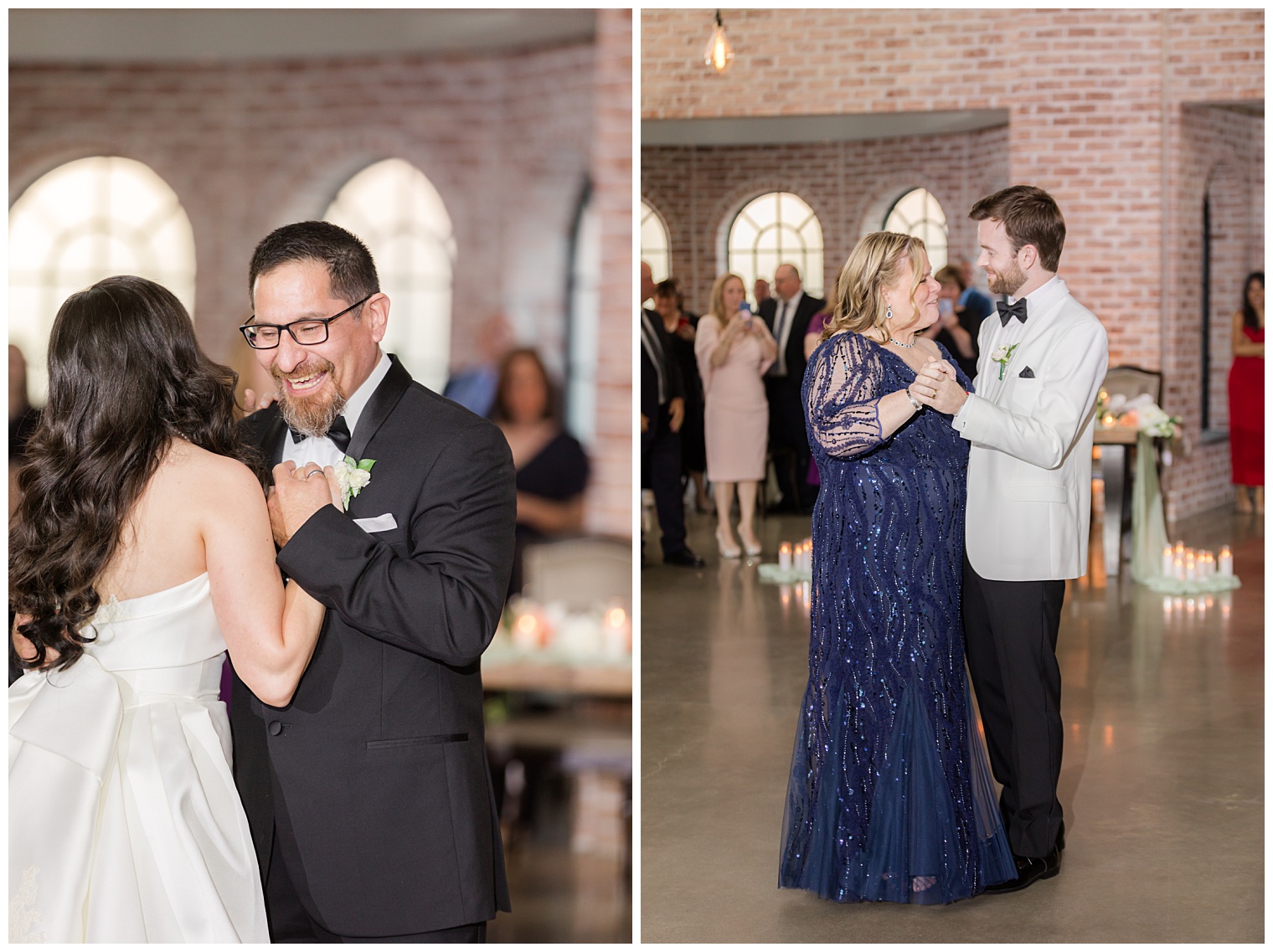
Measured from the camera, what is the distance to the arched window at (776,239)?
42.9ft

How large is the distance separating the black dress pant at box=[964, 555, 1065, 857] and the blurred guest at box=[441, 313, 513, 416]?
5.72 metres

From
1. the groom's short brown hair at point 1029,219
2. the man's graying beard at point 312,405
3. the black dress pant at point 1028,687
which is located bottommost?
the black dress pant at point 1028,687

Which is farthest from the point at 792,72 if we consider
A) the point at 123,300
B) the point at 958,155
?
the point at 123,300

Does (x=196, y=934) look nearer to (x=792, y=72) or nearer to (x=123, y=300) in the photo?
(x=123, y=300)

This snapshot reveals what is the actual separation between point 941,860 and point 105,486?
2.07m

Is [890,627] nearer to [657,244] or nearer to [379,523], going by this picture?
[379,523]

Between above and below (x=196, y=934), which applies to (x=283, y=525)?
above

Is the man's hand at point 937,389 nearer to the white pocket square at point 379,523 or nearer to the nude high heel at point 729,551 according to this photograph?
the white pocket square at point 379,523

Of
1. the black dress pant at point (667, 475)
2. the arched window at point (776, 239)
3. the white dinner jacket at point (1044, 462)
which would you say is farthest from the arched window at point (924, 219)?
the white dinner jacket at point (1044, 462)

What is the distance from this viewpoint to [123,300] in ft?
6.24

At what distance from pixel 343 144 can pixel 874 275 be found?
7186mm

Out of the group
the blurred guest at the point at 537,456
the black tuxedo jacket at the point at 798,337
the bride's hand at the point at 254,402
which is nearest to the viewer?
the bride's hand at the point at 254,402

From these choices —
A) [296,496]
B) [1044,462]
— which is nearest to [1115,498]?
[1044,462]

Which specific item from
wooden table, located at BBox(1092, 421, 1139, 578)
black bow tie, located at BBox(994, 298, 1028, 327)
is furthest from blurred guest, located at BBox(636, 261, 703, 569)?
black bow tie, located at BBox(994, 298, 1028, 327)
